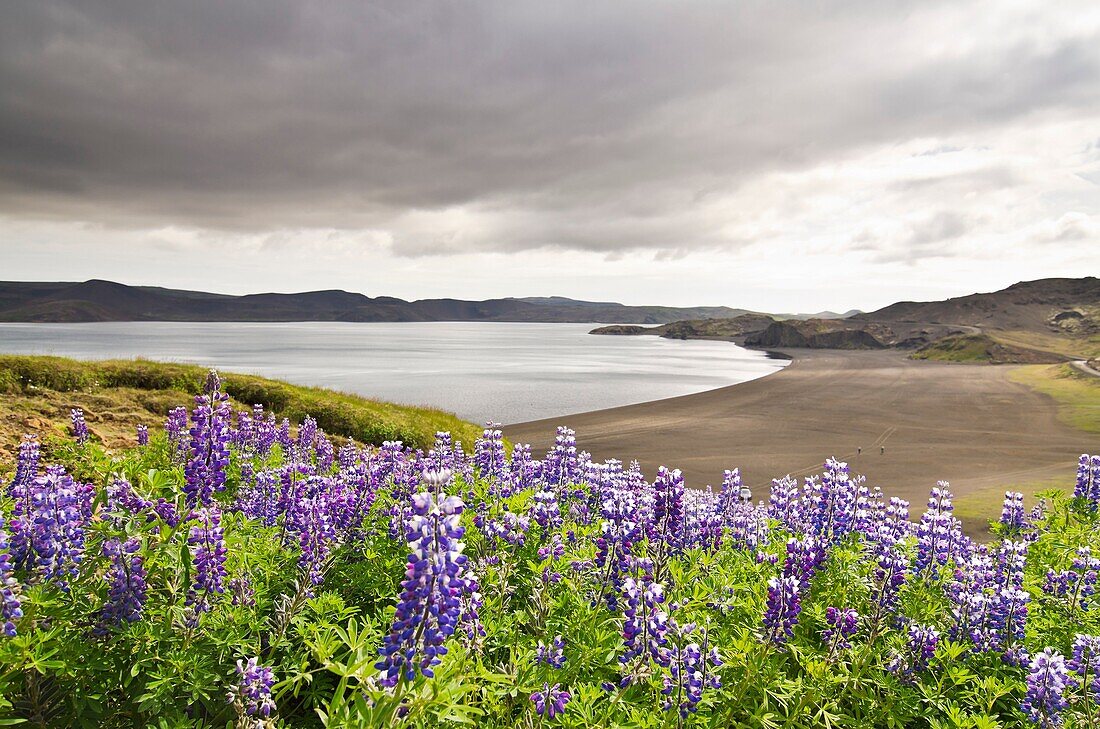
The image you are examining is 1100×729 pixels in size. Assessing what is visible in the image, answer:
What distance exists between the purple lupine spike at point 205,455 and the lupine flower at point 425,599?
2.67 meters

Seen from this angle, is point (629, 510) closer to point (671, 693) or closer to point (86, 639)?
point (671, 693)

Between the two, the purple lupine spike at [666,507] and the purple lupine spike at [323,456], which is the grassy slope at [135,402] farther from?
the purple lupine spike at [666,507]

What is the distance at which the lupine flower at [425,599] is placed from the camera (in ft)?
8.39

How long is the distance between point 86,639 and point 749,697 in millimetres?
4813

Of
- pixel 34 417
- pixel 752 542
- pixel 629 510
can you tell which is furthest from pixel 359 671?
pixel 34 417

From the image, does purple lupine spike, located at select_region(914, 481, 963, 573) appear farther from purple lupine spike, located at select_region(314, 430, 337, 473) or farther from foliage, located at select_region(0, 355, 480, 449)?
foliage, located at select_region(0, 355, 480, 449)

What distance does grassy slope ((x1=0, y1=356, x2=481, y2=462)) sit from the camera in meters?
14.9

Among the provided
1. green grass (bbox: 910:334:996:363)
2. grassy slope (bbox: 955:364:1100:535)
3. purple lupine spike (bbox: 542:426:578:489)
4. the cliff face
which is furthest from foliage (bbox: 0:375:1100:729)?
the cliff face

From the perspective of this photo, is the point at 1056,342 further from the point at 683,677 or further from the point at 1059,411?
the point at 683,677

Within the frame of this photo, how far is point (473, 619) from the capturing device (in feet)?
12.4

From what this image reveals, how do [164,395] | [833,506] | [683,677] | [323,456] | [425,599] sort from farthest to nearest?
[164,395] < [323,456] < [833,506] < [683,677] < [425,599]

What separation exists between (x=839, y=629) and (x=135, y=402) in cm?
2205

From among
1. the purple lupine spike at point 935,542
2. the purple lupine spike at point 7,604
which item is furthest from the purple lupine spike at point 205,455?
the purple lupine spike at point 935,542

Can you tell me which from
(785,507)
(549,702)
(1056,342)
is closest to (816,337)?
(1056,342)
